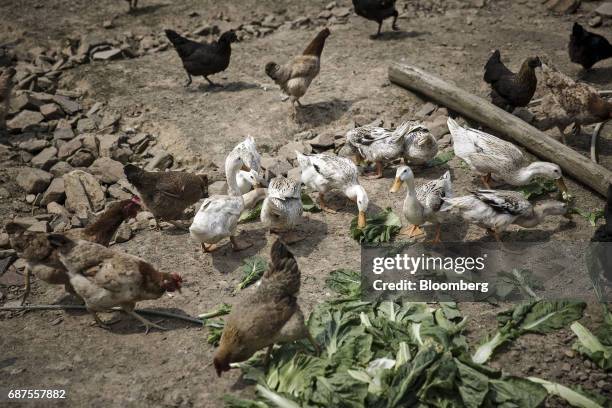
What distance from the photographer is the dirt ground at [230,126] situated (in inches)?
229

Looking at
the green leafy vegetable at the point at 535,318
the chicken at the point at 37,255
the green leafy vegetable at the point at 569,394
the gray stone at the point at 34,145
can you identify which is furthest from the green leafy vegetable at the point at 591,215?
the gray stone at the point at 34,145

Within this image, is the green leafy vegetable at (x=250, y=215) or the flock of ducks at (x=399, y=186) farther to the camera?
the green leafy vegetable at (x=250, y=215)

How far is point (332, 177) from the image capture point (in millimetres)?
8258

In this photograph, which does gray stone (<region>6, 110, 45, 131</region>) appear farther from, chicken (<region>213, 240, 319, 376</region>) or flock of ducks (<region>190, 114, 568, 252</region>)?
chicken (<region>213, 240, 319, 376</region>)

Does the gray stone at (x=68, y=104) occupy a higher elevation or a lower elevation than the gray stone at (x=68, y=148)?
higher

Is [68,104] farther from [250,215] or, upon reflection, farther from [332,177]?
[332,177]

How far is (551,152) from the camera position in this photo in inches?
339

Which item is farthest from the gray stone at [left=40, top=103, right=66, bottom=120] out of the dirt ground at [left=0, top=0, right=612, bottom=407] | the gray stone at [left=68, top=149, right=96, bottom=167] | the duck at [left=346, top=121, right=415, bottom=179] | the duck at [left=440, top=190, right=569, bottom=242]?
the duck at [left=440, top=190, right=569, bottom=242]

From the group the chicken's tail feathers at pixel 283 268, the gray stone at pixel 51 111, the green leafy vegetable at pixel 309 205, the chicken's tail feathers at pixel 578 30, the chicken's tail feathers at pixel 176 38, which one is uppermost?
the chicken's tail feathers at pixel 578 30

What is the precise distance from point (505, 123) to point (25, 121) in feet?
28.1

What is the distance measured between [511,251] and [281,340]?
11.0 feet

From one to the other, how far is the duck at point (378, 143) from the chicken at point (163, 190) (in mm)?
2617

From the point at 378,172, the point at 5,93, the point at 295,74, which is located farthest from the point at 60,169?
the point at 378,172

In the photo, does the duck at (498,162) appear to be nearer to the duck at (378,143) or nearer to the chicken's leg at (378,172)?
the duck at (378,143)
